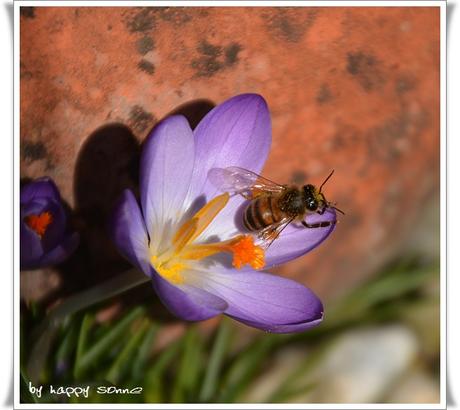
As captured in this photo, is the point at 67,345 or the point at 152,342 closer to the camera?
the point at 67,345

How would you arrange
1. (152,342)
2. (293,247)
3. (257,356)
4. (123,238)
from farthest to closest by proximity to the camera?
Result: (257,356), (152,342), (293,247), (123,238)

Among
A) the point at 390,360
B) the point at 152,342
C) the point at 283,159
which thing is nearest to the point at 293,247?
the point at 283,159

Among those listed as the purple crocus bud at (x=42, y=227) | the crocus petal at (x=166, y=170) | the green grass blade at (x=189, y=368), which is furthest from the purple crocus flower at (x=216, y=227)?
the green grass blade at (x=189, y=368)

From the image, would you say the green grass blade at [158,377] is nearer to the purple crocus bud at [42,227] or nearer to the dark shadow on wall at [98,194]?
the dark shadow on wall at [98,194]

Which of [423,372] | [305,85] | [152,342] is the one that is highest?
[305,85]

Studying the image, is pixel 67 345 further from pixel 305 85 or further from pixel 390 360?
pixel 390 360

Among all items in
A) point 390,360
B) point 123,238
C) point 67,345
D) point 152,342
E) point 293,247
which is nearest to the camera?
point 123,238
